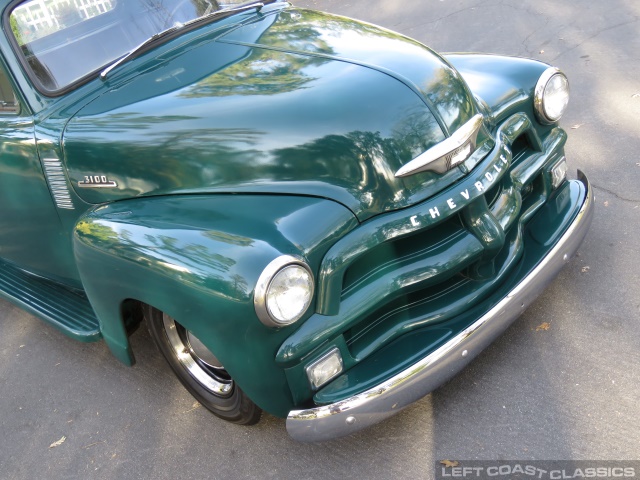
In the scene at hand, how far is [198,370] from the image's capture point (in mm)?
2990

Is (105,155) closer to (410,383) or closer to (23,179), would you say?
(23,179)

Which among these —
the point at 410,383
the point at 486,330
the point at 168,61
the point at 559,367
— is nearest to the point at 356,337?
the point at 410,383

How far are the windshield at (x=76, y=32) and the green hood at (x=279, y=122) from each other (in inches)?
8.0

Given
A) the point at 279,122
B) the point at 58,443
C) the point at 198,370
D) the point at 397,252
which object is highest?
the point at 279,122

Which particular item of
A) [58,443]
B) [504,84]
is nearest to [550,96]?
[504,84]

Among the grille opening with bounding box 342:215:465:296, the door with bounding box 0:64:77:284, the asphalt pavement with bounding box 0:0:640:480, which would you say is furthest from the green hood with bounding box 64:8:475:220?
the asphalt pavement with bounding box 0:0:640:480

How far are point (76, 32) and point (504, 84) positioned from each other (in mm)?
2072

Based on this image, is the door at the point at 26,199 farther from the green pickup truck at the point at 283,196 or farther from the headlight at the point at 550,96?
the headlight at the point at 550,96

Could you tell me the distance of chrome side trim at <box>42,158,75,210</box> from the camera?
10.1ft

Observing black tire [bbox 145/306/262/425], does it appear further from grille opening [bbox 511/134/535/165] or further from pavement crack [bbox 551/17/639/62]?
pavement crack [bbox 551/17/639/62]

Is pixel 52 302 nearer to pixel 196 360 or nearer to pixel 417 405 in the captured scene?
pixel 196 360

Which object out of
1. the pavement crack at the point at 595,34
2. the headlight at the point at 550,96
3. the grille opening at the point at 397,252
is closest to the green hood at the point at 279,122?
the grille opening at the point at 397,252

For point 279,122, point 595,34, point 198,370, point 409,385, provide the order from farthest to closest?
point 595,34
point 198,370
point 279,122
point 409,385

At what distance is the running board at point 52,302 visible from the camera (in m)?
3.19
